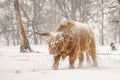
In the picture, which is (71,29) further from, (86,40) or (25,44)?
A: (25,44)

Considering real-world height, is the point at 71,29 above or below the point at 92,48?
above

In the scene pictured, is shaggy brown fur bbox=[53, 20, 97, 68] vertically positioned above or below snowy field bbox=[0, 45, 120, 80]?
above

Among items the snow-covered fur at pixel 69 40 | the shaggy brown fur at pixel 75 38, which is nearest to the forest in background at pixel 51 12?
the shaggy brown fur at pixel 75 38

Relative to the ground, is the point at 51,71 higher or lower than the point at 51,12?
lower

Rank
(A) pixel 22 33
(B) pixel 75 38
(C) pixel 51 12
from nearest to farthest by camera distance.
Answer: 1. (B) pixel 75 38
2. (A) pixel 22 33
3. (C) pixel 51 12

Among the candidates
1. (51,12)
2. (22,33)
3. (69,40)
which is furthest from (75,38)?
(51,12)

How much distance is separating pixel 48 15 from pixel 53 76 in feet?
176

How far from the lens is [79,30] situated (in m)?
11.5

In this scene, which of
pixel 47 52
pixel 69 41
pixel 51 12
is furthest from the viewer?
pixel 51 12

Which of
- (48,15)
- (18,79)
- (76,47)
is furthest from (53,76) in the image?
(48,15)

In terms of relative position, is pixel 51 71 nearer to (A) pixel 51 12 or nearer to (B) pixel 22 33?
(B) pixel 22 33

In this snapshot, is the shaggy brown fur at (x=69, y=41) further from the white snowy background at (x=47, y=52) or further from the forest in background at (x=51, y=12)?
the forest in background at (x=51, y=12)

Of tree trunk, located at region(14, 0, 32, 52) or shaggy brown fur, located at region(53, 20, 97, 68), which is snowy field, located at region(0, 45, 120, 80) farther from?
tree trunk, located at region(14, 0, 32, 52)

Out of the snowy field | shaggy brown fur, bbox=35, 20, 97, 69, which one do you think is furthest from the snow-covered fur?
the snowy field
